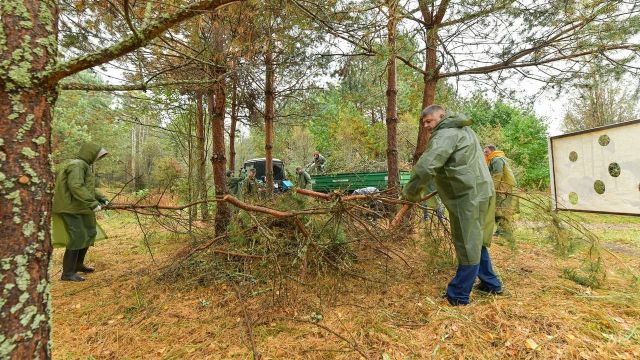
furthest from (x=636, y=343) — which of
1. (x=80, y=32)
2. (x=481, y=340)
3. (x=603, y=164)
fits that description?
(x=80, y=32)

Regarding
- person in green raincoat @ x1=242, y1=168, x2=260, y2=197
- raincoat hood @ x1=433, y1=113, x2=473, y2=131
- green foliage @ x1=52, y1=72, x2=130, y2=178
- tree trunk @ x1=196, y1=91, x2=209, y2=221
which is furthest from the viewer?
green foliage @ x1=52, y1=72, x2=130, y2=178

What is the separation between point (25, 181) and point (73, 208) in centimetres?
309

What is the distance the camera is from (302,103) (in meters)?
8.20

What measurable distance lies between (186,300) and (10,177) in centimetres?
219

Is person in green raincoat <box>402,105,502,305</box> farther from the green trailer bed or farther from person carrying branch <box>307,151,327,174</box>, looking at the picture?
person carrying branch <box>307,151,327,174</box>

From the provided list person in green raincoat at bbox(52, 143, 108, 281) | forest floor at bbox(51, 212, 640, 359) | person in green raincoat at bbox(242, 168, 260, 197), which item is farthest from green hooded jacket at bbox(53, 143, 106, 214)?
person in green raincoat at bbox(242, 168, 260, 197)

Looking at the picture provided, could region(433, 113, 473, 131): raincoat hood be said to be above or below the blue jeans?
above

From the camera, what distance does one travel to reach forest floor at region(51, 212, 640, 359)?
7.27 ft

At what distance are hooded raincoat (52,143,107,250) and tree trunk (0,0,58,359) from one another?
2708 millimetres

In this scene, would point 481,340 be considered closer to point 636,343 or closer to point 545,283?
point 636,343

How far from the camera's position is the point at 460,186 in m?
2.72

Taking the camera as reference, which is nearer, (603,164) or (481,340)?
(481,340)

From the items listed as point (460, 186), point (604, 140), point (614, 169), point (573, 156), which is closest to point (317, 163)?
point (573, 156)

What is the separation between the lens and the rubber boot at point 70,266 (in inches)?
159
